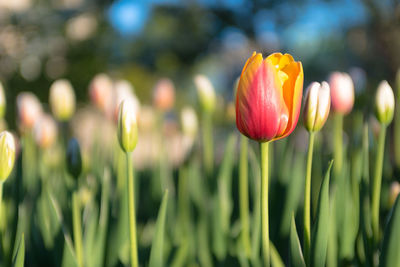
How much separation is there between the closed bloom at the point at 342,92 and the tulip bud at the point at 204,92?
394 mm

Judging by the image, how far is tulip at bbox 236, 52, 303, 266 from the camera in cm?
65

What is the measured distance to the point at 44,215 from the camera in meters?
1.00

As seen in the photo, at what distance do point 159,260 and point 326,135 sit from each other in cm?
104

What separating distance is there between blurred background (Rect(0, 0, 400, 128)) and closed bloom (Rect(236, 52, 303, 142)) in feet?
17.1

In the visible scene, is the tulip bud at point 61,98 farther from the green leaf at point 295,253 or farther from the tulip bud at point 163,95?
the green leaf at point 295,253

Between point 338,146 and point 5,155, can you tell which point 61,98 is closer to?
point 5,155

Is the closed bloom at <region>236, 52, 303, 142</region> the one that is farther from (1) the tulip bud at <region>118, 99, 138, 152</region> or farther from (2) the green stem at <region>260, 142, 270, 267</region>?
(1) the tulip bud at <region>118, 99, 138, 152</region>

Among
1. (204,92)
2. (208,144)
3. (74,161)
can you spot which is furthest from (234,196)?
(74,161)

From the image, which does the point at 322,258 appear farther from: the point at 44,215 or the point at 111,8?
the point at 111,8

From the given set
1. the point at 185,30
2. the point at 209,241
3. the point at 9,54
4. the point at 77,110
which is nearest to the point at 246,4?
the point at 185,30

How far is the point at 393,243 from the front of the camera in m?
0.65

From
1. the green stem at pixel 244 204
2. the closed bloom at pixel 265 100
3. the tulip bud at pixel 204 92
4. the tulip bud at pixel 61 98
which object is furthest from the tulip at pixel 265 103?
the tulip bud at pixel 61 98

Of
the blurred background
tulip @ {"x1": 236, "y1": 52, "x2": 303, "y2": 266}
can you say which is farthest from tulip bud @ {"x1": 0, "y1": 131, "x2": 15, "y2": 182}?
the blurred background

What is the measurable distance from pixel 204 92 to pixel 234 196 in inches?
14.9
